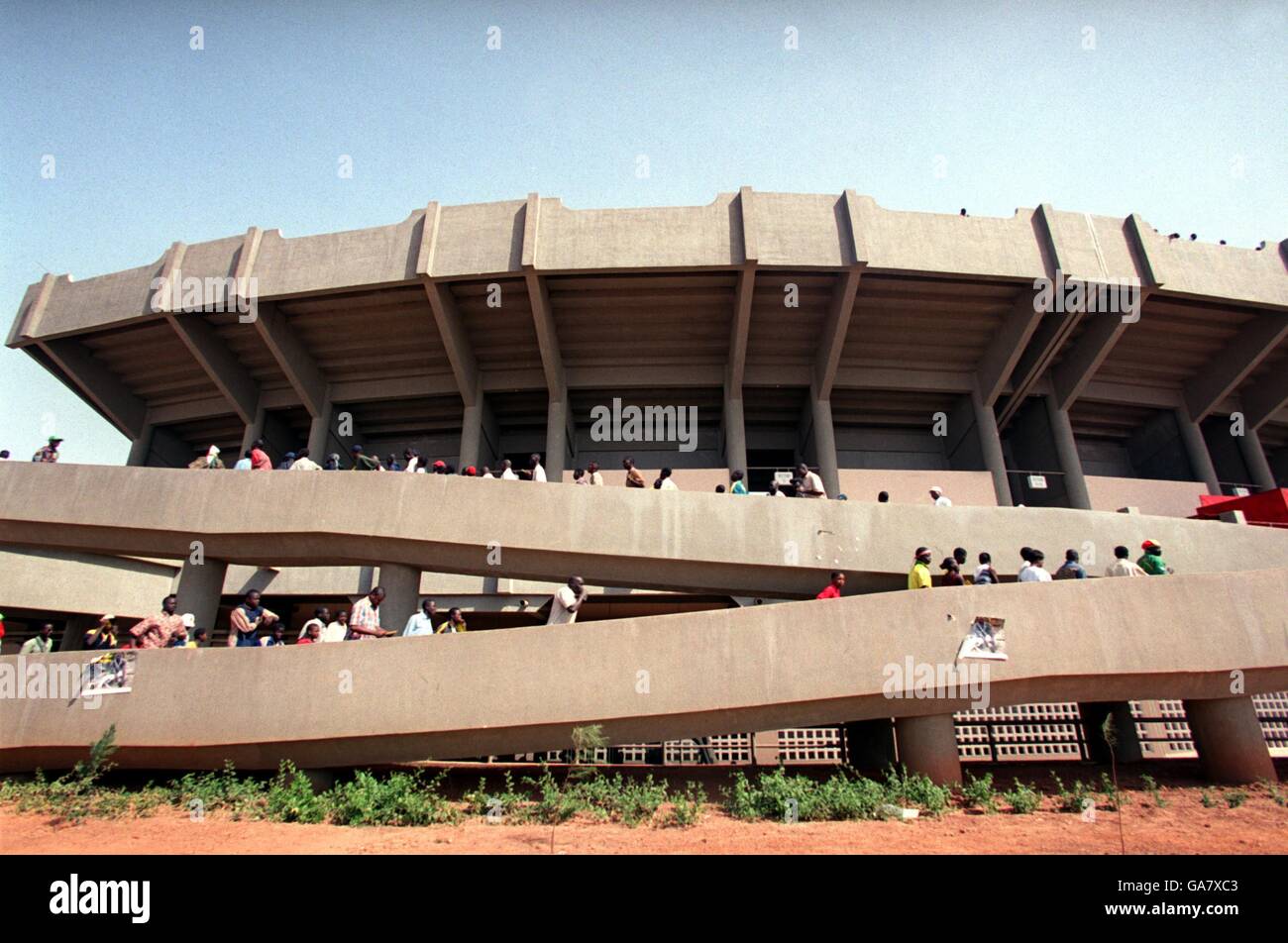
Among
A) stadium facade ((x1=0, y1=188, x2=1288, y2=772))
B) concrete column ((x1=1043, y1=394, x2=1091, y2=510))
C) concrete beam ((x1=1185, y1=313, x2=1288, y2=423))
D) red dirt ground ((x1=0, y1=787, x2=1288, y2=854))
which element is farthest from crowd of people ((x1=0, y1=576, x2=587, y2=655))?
concrete beam ((x1=1185, y1=313, x2=1288, y2=423))

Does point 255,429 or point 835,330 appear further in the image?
point 255,429

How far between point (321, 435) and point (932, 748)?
16.4 m

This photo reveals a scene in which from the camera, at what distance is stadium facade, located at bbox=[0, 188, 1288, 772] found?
15562 mm

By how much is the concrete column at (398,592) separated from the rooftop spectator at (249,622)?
151 centimetres

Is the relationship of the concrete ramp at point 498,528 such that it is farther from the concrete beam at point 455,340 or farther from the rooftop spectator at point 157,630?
the concrete beam at point 455,340

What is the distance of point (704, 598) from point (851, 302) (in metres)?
7.46

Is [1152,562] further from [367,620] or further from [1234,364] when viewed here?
[1234,364]

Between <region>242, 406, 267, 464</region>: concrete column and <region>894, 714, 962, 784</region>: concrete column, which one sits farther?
<region>242, 406, 267, 464</region>: concrete column

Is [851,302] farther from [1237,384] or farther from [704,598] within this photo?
[1237,384]

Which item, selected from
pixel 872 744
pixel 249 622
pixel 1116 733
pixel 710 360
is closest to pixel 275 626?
pixel 249 622

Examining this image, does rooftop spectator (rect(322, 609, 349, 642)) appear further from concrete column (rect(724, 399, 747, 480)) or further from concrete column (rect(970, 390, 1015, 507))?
concrete column (rect(970, 390, 1015, 507))

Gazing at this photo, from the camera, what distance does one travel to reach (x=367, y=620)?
29.4ft

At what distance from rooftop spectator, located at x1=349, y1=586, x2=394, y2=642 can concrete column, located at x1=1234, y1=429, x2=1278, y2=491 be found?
2297 centimetres

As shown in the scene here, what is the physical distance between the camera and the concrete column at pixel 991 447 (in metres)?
17.4
